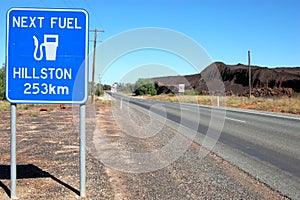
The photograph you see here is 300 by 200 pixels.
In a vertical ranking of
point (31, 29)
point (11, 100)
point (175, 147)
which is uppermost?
point (31, 29)

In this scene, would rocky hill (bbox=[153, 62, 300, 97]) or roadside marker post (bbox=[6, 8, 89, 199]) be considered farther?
rocky hill (bbox=[153, 62, 300, 97])

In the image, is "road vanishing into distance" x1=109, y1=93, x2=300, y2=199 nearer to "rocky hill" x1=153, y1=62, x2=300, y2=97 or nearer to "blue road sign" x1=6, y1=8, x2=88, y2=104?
"blue road sign" x1=6, y1=8, x2=88, y2=104

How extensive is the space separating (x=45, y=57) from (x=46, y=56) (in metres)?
0.02

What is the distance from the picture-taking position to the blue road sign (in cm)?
482

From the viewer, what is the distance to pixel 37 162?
755cm

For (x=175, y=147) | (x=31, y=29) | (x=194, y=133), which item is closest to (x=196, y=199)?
(x=31, y=29)

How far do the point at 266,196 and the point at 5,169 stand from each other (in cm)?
466

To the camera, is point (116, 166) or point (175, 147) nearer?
point (116, 166)

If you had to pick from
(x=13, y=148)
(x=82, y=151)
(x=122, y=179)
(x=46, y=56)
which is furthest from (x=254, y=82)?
(x=13, y=148)

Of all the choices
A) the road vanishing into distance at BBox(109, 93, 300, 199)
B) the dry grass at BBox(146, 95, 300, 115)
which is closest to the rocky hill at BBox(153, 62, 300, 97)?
the dry grass at BBox(146, 95, 300, 115)

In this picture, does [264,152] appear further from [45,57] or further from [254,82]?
[254,82]

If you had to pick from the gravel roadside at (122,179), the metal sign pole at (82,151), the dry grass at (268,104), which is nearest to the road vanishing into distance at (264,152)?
the gravel roadside at (122,179)

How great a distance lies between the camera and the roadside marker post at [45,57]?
4816mm

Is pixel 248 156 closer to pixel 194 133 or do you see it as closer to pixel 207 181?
pixel 207 181
